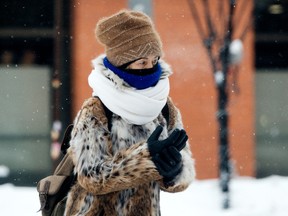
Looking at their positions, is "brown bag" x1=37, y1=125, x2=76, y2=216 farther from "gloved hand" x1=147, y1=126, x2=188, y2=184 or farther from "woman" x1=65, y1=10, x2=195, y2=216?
"gloved hand" x1=147, y1=126, x2=188, y2=184

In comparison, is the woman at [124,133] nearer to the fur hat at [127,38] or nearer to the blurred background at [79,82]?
the fur hat at [127,38]

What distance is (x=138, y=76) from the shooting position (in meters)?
2.68

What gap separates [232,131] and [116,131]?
6971 mm

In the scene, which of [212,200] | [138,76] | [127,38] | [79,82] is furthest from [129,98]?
[79,82]

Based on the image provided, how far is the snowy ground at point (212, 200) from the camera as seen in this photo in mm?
7680

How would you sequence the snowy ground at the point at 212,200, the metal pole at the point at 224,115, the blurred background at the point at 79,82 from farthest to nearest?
the blurred background at the point at 79,82, the snowy ground at the point at 212,200, the metal pole at the point at 224,115

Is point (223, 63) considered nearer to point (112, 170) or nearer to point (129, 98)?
point (129, 98)

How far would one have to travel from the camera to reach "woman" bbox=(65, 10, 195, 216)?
8.33 feet

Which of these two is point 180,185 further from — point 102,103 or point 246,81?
point 246,81

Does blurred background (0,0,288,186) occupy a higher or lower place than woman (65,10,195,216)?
lower

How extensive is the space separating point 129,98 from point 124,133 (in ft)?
0.47

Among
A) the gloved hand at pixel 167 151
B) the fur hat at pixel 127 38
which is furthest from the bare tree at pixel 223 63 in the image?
the gloved hand at pixel 167 151

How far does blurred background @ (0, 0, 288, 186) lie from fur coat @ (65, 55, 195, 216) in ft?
21.4

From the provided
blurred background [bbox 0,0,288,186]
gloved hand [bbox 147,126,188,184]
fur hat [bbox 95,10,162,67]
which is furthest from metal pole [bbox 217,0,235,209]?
gloved hand [bbox 147,126,188,184]
